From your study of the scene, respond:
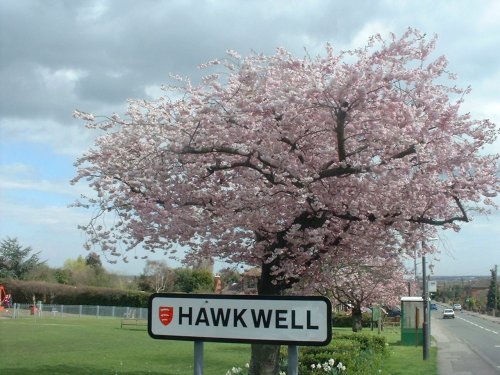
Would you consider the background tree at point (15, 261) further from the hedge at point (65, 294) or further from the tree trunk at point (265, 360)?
the tree trunk at point (265, 360)

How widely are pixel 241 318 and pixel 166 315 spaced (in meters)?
0.52

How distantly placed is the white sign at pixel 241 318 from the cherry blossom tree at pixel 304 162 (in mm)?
5262

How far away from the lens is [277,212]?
1025 centimetres

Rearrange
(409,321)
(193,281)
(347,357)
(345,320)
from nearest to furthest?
(347,357) → (409,321) → (193,281) → (345,320)

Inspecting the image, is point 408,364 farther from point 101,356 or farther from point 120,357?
point 101,356

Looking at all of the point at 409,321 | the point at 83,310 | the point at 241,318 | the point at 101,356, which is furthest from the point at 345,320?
the point at 241,318

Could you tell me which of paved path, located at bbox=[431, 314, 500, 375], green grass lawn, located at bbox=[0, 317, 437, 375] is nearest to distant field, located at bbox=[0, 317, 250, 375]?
green grass lawn, located at bbox=[0, 317, 437, 375]

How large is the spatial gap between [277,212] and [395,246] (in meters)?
2.36

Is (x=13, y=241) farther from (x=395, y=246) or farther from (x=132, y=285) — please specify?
(x=395, y=246)

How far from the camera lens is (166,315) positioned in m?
4.25

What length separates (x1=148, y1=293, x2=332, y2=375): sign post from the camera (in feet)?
12.8

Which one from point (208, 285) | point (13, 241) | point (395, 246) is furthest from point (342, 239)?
point (13, 241)

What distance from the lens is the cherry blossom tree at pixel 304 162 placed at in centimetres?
944

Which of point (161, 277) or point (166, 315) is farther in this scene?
point (161, 277)
